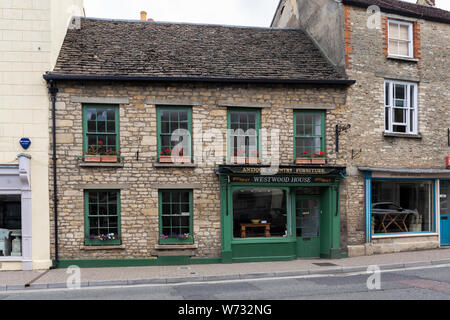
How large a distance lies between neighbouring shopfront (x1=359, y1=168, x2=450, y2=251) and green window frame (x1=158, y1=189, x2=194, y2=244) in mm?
6064

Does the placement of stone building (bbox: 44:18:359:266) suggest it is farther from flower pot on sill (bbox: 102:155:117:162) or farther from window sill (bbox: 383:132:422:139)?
window sill (bbox: 383:132:422:139)

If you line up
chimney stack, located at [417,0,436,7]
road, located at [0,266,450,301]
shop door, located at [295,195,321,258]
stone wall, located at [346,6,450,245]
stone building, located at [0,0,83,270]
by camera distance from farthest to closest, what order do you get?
chimney stack, located at [417,0,436,7] → stone wall, located at [346,6,450,245] → shop door, located at [295,195,321,258] → stone building, located at [0,0,83,270] → road, located at [0,266,450,301]

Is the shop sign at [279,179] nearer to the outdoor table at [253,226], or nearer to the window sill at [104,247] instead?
the outdoor table at [253,226]

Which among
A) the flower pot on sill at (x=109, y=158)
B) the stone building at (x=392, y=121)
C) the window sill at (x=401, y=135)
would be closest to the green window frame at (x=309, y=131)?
the stone building at (x=392, y=121)

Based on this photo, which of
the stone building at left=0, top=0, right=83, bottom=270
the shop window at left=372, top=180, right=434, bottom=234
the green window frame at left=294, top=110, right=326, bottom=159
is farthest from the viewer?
the shop window at left=372, top=180, right=434, bottom=234

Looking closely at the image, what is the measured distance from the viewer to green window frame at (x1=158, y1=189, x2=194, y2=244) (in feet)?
38.3

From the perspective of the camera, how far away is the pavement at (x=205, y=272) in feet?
30.3

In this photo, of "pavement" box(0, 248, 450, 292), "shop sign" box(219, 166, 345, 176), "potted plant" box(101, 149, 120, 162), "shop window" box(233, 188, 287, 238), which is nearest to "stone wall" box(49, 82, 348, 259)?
"potted plant" box(101, 149, 120, 162)

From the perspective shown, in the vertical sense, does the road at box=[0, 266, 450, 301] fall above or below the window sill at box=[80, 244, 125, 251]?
below

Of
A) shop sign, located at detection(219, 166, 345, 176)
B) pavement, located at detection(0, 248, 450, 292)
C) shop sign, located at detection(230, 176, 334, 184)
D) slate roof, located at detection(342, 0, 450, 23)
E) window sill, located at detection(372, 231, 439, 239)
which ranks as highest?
slate roof, located at detection(342, 0, 450, 23)

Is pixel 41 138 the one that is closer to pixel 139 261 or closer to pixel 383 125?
pixel 139 261

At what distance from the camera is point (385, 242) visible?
1302 cm

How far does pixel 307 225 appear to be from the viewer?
12.8 meters

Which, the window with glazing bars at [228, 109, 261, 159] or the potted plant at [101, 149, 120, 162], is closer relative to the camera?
the potted plant at [101, 149, 120, 162]
